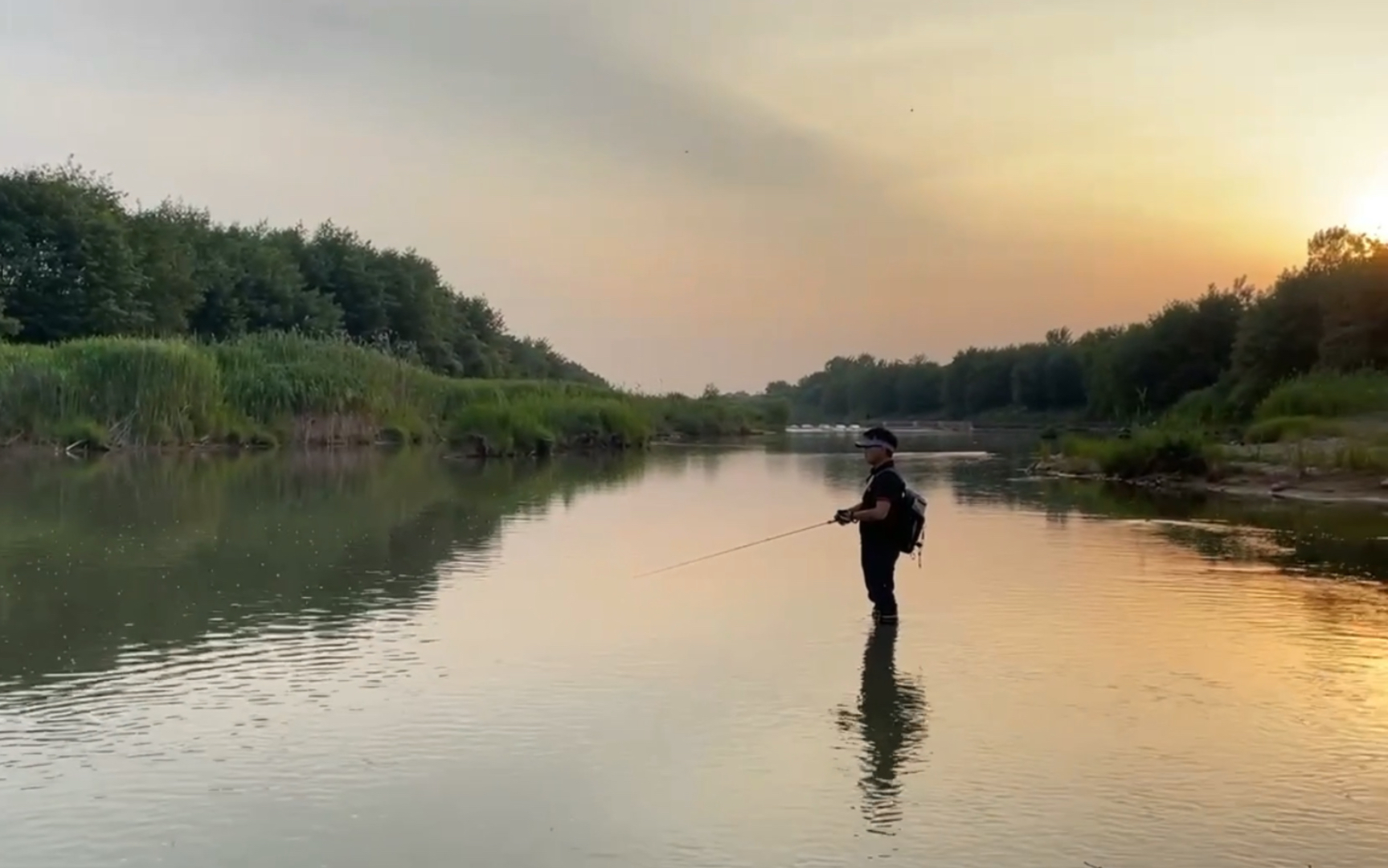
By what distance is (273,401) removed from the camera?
3694 centimetres

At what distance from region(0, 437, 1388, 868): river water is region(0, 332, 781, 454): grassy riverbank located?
717 inches

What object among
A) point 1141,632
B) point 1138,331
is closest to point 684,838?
point 1141,632

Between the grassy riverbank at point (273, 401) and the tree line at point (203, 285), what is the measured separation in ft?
14.1

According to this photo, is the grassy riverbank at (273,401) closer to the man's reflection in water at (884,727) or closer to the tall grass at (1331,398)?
the tall grass at (1331,398)

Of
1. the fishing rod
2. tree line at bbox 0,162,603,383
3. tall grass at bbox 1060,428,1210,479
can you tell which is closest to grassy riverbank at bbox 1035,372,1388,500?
tall grass at bbox 1060,428,1210,479

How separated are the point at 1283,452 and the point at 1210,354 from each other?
136 ft

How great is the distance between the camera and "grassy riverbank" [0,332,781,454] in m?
32.0

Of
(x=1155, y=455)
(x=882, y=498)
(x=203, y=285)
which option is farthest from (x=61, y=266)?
Answer: (x=882, y=498)

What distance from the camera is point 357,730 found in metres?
6.75

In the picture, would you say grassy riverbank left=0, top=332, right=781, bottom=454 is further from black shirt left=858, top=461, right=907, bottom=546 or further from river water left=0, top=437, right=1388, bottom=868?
black shirt left=858, top=461, right=907, bottom=546

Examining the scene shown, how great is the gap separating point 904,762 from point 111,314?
45065mm

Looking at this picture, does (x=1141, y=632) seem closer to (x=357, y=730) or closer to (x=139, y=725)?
(x=357, y=730)

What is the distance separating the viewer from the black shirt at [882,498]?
9867 millimetres

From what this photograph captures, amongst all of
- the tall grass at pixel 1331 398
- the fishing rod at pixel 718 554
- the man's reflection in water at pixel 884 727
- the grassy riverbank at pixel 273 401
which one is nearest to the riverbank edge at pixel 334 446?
the grassy riverbank at pixel 273 401
